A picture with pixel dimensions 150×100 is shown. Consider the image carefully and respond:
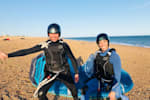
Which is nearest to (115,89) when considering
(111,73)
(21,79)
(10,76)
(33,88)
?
(111,73)

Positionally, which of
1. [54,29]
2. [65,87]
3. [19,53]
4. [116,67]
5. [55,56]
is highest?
[54,29]

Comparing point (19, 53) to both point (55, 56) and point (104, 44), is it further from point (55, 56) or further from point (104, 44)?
point (104, 44)

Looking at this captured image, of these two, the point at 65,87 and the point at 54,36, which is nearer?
the point at 54,36

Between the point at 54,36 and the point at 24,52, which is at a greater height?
the point at 54,36

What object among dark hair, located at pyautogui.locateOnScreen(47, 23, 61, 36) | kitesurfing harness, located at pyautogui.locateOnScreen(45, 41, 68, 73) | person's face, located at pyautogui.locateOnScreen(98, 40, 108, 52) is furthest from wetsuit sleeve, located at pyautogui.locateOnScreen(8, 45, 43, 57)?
person's face, located at pyautogui.locateOnScreen(98, 40, 108, 52)

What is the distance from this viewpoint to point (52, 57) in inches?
114

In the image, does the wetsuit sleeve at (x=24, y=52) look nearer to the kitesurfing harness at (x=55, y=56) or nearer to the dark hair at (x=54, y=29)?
the kitesurfing harness at (x=55, y=56)

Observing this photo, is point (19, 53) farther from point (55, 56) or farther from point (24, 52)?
point (55, 56)

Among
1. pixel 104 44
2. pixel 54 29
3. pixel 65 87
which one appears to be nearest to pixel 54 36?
pixel 54 29

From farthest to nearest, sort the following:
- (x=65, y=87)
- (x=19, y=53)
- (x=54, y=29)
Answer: (x=65, y=87), (x=54, y=29), (x=19, y=53)

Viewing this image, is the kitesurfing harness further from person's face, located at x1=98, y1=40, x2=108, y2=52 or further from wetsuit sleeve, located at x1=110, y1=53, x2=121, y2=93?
wetsuit sleeve, located at x1=110, y1=53, x2=121, y2=93

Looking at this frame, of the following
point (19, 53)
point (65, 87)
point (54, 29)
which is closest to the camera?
point (19, 53)

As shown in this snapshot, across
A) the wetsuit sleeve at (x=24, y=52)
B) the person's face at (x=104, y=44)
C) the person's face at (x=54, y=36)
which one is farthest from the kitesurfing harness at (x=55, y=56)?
the person's face at (x=104, y=44)

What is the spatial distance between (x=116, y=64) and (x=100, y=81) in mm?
731
